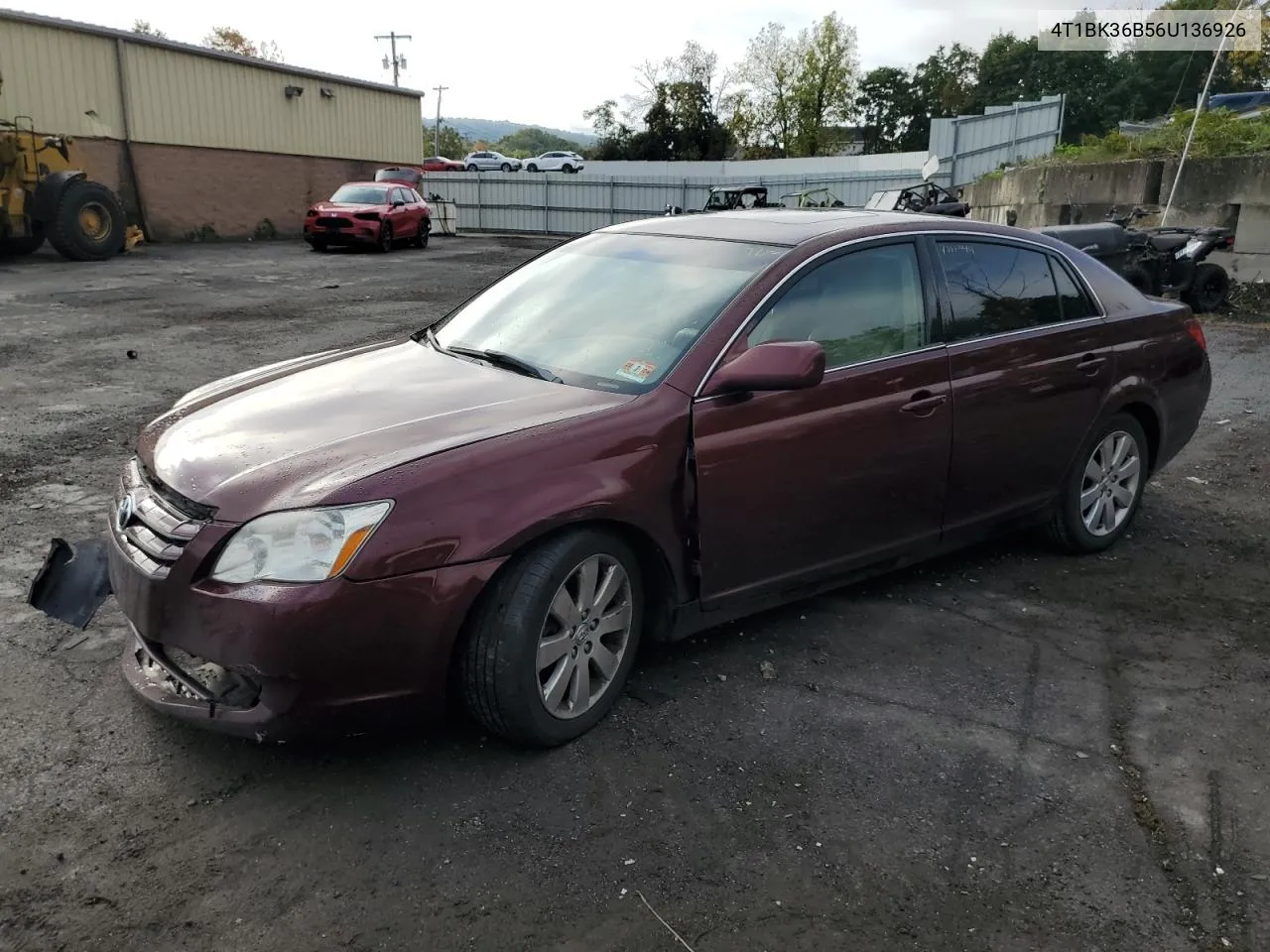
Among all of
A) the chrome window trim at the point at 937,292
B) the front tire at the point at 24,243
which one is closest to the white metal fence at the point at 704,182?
the front tire at the point at 24,243

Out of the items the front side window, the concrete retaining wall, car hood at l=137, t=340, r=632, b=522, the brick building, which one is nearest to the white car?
the brick building

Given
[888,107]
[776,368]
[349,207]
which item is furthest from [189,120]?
[888,107]

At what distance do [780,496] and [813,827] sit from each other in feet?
4.01

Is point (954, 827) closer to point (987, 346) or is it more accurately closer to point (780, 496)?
point (780, 496)

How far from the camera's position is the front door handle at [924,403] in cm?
412

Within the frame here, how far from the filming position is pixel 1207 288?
13.0m

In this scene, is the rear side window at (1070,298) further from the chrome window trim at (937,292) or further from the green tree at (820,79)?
the green tree at (820,79)

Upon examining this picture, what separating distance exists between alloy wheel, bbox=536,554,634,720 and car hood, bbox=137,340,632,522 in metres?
0.51

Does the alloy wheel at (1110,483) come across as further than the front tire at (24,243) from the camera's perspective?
No

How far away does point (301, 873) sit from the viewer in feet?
8.78

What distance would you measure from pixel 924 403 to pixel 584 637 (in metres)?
1.75

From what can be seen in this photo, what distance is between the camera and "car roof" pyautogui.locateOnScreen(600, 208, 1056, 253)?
4.16 metres

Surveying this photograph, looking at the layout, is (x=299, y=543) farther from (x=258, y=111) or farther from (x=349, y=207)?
(x=258, y=111)

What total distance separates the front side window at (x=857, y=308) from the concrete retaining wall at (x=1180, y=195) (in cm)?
1130
